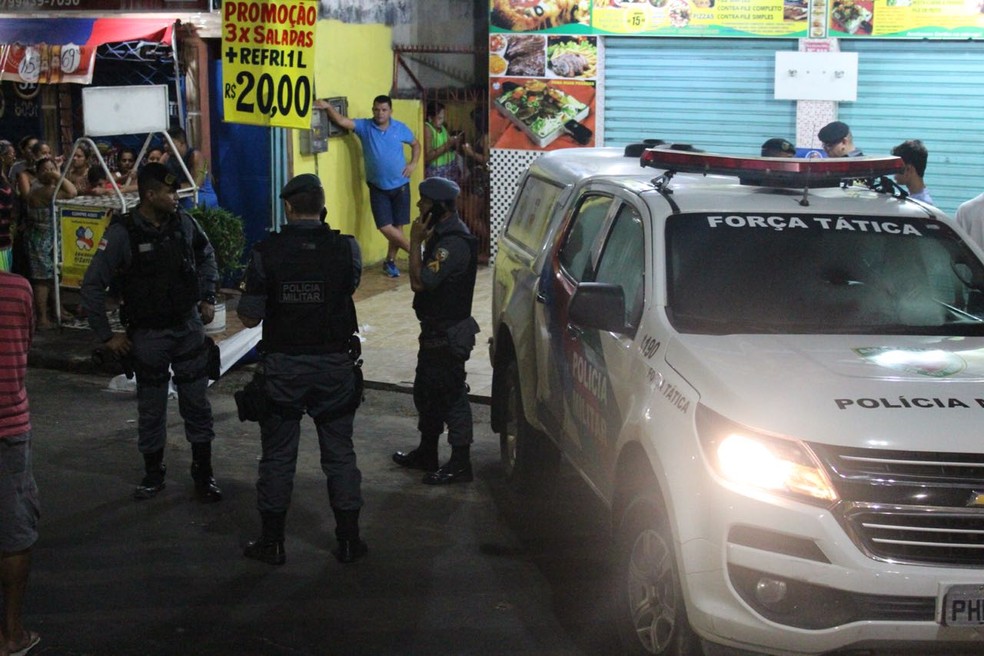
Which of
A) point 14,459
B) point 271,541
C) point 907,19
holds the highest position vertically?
point 907,19

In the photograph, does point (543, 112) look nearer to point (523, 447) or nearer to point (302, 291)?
point (523, 447)

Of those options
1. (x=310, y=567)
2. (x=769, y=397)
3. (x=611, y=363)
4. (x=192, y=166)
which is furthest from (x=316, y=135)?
(x=769, y=397)

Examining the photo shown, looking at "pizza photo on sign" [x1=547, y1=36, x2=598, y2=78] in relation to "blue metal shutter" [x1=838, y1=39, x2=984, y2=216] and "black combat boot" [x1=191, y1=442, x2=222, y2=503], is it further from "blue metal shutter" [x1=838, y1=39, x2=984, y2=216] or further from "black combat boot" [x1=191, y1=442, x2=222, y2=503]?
"black combat boot" [x1=191, y1=442, x2=222, y2=503]

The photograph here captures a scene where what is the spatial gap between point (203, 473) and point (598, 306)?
2.99 meters

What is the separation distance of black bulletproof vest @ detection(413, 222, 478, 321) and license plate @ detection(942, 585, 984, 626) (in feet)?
12.3

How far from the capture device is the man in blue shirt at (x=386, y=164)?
46.5 ft

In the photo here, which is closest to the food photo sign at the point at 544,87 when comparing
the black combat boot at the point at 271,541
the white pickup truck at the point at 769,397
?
the white pickup truck at the point at 769,397

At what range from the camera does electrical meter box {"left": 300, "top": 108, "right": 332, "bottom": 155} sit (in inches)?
535

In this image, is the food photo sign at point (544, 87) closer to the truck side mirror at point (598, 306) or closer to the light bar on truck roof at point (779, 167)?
the light bar on truck roof at point (779, 167)

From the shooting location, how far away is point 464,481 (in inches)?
310

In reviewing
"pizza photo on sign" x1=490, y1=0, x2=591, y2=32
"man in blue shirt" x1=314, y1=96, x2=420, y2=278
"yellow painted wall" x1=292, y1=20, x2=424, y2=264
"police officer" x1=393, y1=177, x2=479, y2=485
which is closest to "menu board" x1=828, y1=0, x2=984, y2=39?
"pizza photo on sign" x1=490, y1=0, x2=591, y2=32

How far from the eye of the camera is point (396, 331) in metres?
12.1

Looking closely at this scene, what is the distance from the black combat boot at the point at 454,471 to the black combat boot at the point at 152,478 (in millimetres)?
1469

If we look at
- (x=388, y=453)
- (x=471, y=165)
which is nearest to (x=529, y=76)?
(x=471, y=165)
